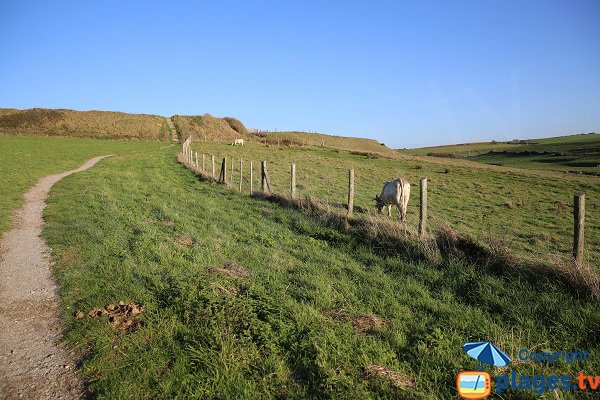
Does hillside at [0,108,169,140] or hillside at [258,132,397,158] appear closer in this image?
hillside at [0,108,169,140]

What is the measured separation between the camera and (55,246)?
8625mm

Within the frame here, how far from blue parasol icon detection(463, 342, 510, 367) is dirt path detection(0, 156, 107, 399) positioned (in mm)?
4445

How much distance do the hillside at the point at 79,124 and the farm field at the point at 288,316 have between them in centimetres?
6872

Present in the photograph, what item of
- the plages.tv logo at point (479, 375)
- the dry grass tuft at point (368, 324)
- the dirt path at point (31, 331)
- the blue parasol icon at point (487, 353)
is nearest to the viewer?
the plages.tv logo at point (479, 375)

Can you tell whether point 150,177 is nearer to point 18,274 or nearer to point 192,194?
point 192,194

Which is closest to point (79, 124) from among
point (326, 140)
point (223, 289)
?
point (326, 140)

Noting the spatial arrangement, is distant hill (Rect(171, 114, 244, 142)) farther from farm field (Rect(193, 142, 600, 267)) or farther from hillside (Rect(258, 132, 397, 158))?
farm field (Rect(193, 142, 600, 267))

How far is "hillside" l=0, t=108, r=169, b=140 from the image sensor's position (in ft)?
221

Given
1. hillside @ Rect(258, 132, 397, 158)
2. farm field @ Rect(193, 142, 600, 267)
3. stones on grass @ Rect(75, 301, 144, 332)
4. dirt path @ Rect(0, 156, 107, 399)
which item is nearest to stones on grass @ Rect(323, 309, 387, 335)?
stones on grass @ Rect(75, 301, 144, 332)

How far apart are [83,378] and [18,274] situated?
440 cm

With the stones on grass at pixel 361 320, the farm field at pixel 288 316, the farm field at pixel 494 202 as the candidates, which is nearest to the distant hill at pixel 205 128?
the farm field at pixel 494 202

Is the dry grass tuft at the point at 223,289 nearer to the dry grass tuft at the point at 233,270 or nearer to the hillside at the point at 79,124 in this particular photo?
the dry grass tuft at the point at 233,270

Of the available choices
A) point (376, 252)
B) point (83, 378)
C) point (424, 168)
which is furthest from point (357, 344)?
point (424, 168)

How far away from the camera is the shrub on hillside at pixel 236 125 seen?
9281 cm
